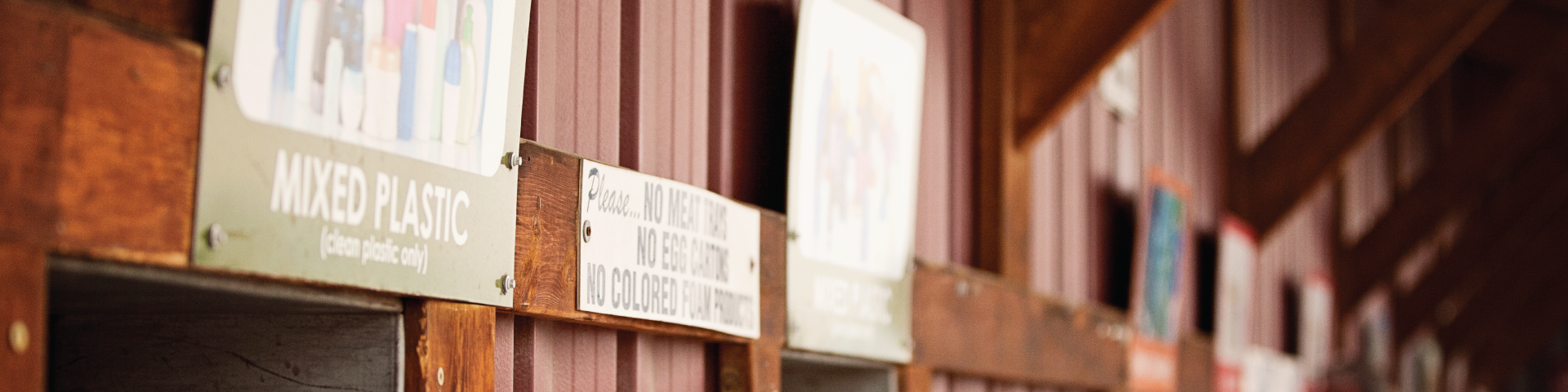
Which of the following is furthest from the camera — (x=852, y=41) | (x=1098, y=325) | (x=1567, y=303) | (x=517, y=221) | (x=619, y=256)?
(x=1567, y=303)

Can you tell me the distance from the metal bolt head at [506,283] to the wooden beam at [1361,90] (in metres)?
5.58

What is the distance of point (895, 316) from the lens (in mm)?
3701

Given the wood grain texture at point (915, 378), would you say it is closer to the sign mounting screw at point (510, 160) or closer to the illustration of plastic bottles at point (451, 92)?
the sign mounting screw at point (510, 160)

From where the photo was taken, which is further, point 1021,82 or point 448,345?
point 1021,82

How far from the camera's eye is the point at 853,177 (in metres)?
3.45

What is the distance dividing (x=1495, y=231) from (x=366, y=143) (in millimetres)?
11572

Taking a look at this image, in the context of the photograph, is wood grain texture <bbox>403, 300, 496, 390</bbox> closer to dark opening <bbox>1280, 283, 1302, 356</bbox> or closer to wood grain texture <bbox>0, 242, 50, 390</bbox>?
wood grain texture <bbox>0, 242, 50, 390</bbox>

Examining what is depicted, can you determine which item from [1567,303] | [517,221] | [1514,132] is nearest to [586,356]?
[517,221]

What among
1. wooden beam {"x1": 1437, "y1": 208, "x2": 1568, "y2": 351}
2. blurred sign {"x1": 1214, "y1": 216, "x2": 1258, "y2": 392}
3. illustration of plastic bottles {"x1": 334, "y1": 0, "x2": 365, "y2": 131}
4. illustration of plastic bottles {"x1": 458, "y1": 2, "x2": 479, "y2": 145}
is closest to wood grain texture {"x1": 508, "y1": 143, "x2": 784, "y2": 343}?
illustration of plastic bottles {"x1": 458, "y1": 2, "x2": 479, "y2": 145}

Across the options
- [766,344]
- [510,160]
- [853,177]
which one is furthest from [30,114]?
[853,177]

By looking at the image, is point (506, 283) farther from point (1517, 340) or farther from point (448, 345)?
point (1517, 340)

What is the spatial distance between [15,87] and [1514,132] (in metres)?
10.2

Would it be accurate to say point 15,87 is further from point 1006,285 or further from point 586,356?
point 1006,285

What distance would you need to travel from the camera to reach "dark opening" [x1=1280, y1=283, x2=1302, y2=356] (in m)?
8.82
